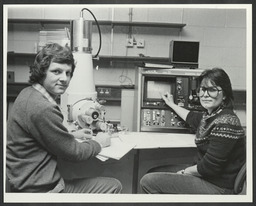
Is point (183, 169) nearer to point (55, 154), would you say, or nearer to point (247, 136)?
point (247, 136)

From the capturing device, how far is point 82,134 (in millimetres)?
1444

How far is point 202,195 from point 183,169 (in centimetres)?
27

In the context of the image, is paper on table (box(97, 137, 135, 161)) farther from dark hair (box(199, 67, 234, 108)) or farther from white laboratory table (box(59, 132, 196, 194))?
dark hair (box(199, 67, 234, 108))

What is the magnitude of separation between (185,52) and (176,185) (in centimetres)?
104

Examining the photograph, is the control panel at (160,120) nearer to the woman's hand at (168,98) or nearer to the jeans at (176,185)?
the woman's hand at (168,98)

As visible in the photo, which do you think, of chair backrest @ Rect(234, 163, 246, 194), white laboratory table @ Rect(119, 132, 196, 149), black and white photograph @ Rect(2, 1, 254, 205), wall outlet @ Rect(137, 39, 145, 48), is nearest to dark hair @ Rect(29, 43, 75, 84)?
black and white photograph @ Rect(2, 1, 254, 205)

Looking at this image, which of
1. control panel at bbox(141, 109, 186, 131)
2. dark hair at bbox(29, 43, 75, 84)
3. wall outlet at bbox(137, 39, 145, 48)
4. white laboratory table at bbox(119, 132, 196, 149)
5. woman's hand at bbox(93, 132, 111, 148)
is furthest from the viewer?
wall outlet at bbox(137, 39, 145, 48)

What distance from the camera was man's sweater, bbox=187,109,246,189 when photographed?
1.26 m

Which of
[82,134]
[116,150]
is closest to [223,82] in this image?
[116,150]

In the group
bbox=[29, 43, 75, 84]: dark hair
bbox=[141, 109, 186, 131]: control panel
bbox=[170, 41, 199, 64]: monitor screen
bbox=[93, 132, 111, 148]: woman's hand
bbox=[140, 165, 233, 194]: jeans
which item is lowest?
bbox=[140, 165, 233, 194]: jeans

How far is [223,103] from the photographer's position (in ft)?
4.56

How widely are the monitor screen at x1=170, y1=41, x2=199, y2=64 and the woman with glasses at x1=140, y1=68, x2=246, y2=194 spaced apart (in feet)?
1.71

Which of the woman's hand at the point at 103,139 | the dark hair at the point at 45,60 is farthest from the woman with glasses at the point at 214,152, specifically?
the dark hair at the point at 45,60

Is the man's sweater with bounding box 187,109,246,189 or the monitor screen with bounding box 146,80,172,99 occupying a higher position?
the monitor screen with bounding box 146,80,172,99
